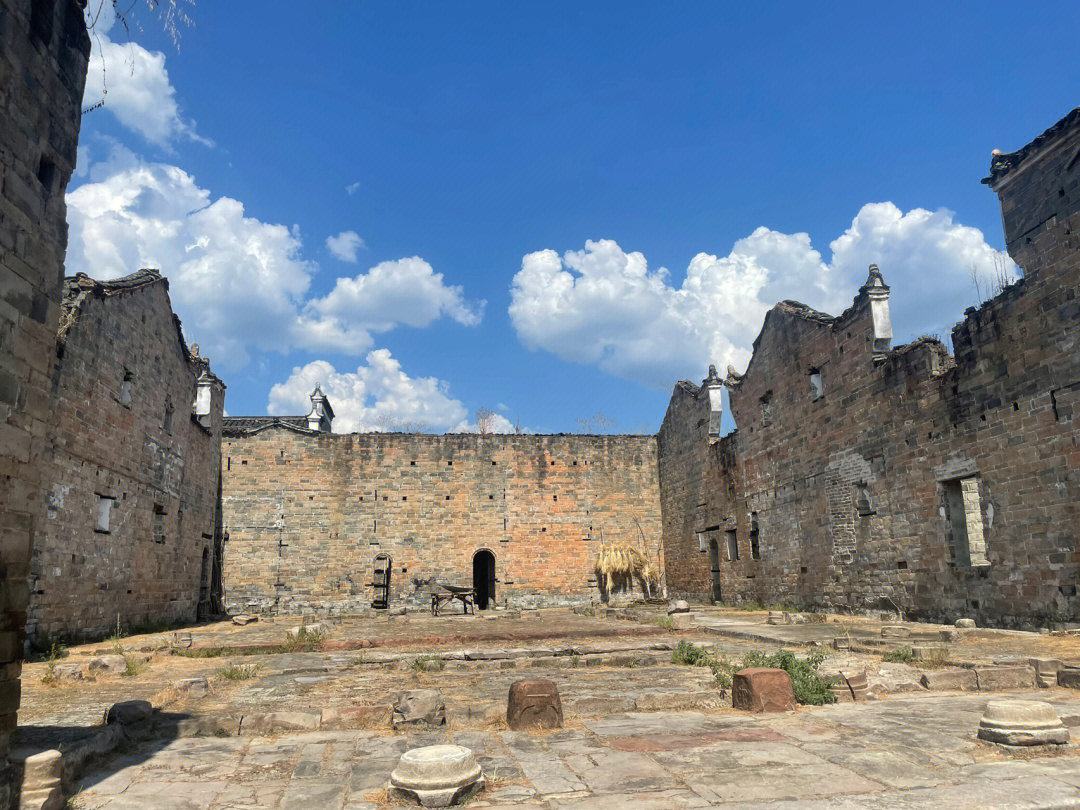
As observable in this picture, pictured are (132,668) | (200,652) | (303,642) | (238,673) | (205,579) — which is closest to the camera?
(238,673)

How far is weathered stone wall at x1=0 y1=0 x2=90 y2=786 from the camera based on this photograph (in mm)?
4301

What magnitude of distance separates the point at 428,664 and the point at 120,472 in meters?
9.34

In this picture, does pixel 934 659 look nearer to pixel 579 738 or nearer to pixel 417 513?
pixel 579 738

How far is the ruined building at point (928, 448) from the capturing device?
10.7 m

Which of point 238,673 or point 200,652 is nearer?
point 238,673

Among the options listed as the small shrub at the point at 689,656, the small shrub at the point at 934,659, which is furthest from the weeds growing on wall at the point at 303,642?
the small shrub at the point at 934,659

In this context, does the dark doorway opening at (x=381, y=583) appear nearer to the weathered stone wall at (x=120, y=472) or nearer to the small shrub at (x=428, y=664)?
the weathered stone wall at (x=120, y=472)

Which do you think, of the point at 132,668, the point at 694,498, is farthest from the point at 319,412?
the point at 132,668

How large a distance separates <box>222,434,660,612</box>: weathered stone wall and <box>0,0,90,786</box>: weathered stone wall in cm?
2028

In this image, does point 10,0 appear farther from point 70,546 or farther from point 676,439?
point 676,439

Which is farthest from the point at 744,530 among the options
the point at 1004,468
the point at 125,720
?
the point at 125,720

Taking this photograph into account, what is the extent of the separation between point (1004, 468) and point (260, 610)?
829 inches

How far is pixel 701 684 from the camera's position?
7625 mm

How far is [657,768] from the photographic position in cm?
464
